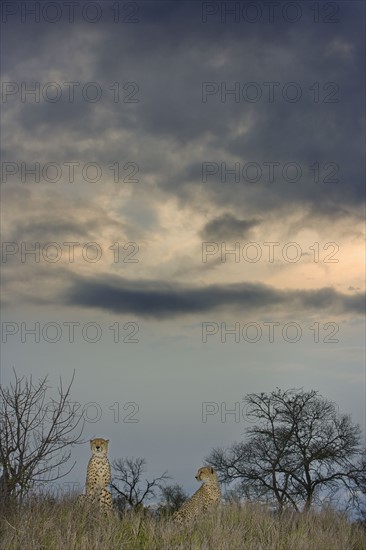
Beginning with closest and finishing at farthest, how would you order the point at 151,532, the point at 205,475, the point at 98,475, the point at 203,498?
the point at 151,532 < the point at 98,475 < the point at 203,498 < the point at 205,475

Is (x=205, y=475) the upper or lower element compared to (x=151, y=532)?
upper

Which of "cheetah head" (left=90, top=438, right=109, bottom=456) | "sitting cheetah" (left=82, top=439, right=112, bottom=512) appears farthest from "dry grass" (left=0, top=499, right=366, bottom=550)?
"cheetah head" (left=90, top=438, right=109, bottom=456)

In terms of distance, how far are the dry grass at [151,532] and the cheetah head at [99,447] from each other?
1.05 meters

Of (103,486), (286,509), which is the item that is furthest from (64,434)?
(286,509)

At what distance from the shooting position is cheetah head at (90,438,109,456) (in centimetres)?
1347

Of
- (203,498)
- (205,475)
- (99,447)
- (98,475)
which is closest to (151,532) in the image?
(98,475)

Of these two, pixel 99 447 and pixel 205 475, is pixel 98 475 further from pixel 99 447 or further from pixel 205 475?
pixel 205 475

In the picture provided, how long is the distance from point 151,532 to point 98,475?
1.52m

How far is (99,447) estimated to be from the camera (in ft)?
44.2

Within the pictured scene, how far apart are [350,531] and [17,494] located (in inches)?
259

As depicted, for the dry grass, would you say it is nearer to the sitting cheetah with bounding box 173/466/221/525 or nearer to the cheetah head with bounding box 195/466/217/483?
the sitting cheetah with bounding box 173/466/221/525

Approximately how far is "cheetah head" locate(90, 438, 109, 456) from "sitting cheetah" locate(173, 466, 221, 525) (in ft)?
6.50

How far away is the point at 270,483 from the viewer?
125 feet

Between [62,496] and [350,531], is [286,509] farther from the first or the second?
[62,496]
